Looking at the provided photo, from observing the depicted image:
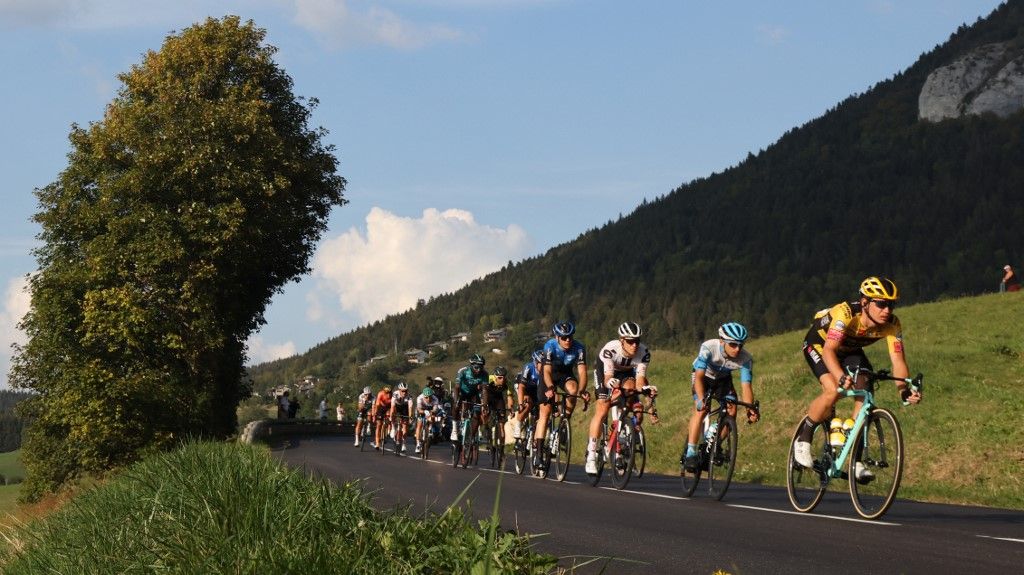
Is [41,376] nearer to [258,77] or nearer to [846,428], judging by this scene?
[258,77]

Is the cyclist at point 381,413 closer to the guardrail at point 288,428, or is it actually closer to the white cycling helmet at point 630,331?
the guardrail at point 288,428

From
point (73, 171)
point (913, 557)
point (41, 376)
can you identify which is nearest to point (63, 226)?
point (73, 171)

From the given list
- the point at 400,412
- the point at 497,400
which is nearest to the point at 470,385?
the point at 497,400

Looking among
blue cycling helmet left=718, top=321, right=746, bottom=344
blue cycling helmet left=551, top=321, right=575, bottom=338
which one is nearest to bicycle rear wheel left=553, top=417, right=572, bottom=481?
blue cycling helmet left=551, top=321, right=575, bottom=338

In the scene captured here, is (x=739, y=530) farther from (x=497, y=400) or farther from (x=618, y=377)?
(x=497, y=400)

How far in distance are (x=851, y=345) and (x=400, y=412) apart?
20.7 m

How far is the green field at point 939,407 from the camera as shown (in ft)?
55.7

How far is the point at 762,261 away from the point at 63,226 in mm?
169124

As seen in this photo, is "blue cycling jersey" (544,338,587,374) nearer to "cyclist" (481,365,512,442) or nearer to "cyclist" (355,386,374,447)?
"cyclist" (481,365,512,442)

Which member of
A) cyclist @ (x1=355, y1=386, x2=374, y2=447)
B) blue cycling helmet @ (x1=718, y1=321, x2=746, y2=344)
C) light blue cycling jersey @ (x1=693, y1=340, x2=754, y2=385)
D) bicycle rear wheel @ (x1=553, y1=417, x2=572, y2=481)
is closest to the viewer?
blue cycling helmet @ (x1=718, y1=321, x2=746, y2=344)

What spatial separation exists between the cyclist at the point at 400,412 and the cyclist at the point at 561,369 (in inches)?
494

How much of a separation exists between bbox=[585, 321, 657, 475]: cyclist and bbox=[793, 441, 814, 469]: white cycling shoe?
4.16 metres

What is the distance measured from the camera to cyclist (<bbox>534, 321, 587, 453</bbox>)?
16.8 meters

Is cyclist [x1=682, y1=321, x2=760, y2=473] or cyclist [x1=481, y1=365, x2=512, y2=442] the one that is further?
cyclist [x1=481, y1=365, x2=512, y2=442]
